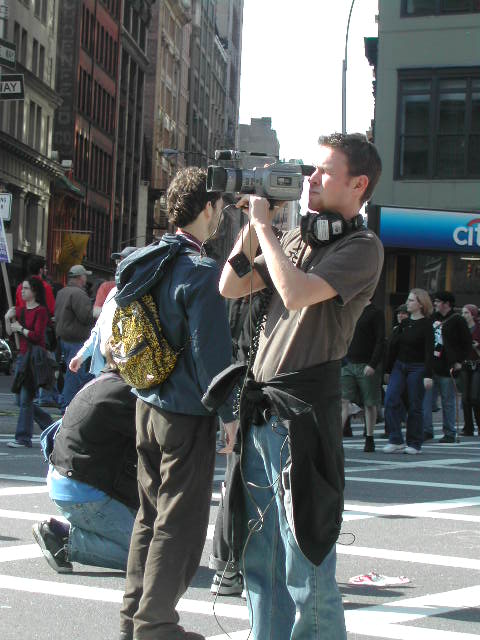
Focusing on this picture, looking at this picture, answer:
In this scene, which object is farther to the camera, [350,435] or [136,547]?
[350,435]

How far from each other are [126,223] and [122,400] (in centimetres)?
7254

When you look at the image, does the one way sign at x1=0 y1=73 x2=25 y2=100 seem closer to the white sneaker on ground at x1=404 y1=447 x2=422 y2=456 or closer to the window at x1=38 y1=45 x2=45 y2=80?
the white sneaker on ground at x1=404 y1=447 x2=422 y2=456

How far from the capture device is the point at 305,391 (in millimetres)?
4312

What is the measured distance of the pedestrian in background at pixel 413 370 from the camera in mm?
15406

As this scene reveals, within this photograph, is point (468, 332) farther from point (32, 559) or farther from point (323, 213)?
point (323, 213)

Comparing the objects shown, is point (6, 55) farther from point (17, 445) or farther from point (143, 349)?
point (143, 349)

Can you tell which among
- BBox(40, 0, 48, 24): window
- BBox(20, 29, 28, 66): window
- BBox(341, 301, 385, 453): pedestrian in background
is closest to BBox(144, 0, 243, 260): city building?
BBox(40, 0, 48, 24): window

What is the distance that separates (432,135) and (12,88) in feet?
45.9

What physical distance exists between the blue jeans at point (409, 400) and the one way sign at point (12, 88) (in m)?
8.11

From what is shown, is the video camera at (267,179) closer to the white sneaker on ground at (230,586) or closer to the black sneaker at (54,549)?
the white sneaker on ground at (230,586)

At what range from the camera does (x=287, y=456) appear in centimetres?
433

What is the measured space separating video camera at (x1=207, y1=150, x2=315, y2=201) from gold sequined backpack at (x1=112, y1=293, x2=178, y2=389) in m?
0.96

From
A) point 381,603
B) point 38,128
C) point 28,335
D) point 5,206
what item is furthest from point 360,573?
point 38,128

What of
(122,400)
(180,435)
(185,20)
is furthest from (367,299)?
(185,20)
